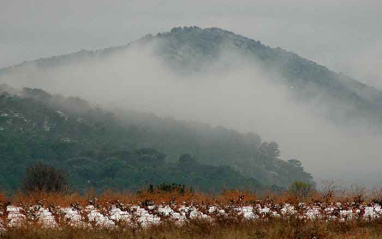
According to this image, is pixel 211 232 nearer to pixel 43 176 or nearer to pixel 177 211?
pixel 177 211

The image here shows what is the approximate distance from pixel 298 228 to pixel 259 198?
487 inches

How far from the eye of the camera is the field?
46.5 feet

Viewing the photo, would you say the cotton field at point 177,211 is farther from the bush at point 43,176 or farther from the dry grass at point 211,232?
the bush at point 43,176

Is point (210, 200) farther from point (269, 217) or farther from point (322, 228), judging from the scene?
point (322, 228)

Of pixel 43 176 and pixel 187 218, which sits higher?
pixel 187 218

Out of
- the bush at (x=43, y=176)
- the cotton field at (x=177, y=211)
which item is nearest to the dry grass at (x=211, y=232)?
the cotton field at (x=177, y=211)

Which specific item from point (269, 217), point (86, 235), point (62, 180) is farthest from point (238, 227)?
point (62, 180)

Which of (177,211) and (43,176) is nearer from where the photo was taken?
(177,211)

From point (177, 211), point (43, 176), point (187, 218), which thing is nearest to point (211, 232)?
point (187, 218)

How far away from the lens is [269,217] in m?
17.3

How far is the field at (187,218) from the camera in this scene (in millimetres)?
14172

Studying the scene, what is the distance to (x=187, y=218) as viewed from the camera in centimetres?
1720

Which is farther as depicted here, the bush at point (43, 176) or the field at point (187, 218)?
the bush at point (43, 176)

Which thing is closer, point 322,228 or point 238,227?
point 322,228
